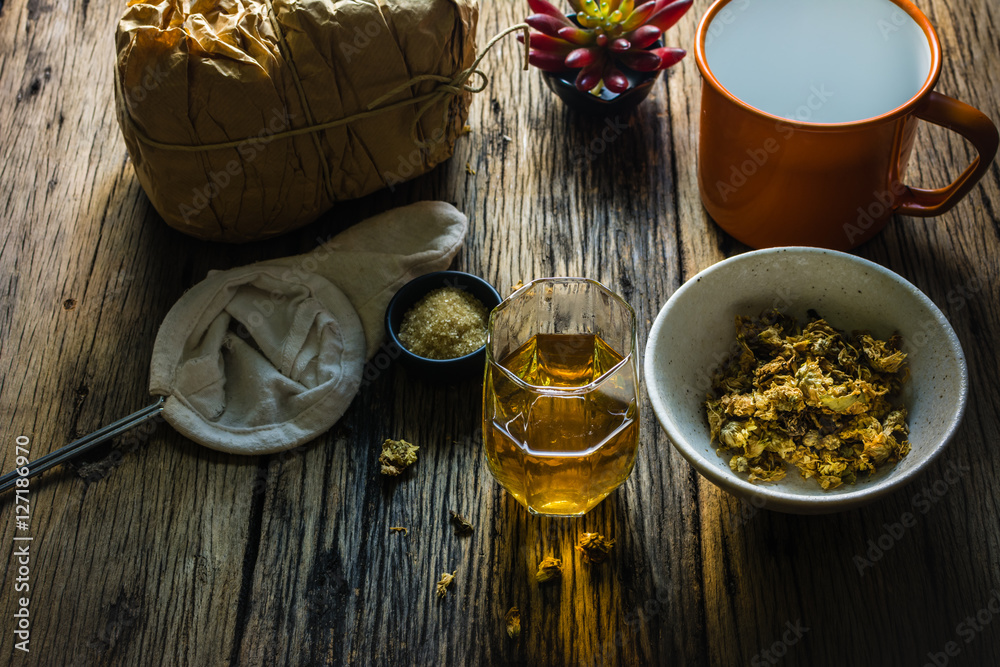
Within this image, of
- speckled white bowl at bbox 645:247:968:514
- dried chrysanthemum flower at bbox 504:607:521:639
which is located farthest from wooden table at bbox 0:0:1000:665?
speckled white bowl at bbox 645:247:968:514

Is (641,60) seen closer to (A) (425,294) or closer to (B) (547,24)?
(B) (547,24)

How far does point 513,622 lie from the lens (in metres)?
0.85

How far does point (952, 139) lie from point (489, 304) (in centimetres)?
76

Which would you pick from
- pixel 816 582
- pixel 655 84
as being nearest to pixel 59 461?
pixel 816 582

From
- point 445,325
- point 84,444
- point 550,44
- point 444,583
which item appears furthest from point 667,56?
point 84,444

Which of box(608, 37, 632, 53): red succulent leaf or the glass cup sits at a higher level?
box(608, 37, 632, 53): red succulent leaf

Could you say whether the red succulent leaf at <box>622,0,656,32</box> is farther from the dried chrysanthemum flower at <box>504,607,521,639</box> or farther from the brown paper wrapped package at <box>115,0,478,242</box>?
the dried chrysanthemum flower at <box>504,607,521,639</box>

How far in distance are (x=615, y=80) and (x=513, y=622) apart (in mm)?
731

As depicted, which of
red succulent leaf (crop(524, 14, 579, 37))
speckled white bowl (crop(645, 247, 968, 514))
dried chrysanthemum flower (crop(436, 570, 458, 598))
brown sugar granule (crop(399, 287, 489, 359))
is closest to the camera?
speckled white bowl (crop(645, 247, 968, 514))

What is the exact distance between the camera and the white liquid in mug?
3.07 ft

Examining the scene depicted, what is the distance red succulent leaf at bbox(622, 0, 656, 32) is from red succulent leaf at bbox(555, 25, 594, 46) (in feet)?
0.17

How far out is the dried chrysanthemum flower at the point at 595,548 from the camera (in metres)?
0.87

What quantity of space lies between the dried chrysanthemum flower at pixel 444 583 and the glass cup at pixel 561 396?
118 mm

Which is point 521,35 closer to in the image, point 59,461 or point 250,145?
point 250,145
